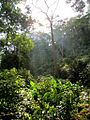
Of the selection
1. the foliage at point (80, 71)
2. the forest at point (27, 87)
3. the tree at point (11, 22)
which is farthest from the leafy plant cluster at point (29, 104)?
the foliage at point (80, 71)

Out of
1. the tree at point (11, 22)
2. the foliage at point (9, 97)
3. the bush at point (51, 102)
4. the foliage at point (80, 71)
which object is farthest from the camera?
the foliage at point (80, 71)

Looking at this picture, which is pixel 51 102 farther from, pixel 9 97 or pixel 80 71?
pixel 80 71

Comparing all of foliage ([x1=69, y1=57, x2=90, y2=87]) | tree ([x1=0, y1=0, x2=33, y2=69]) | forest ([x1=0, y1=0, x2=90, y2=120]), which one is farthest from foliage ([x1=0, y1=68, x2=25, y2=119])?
foliage ([x1=69, y1=57, x2=90, y2=87])

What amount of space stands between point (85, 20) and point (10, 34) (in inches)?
967

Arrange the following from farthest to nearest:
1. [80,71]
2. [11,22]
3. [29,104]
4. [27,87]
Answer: [80,71]
[27,87]
[11,22]
[29,104]

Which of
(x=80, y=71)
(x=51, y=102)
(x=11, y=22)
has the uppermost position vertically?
(x=11, y=22)

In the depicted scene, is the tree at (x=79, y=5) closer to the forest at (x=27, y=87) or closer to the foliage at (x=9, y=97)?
the forest at (x=27, y=87)

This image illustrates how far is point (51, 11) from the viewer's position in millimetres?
28484

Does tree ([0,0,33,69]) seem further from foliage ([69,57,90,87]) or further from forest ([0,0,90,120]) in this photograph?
foliage ([69,57,90,87])

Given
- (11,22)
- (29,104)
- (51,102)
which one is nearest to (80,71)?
(11,22)

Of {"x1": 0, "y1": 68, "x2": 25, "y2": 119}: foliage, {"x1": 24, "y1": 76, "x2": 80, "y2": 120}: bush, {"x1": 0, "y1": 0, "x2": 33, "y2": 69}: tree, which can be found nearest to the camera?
{"x1": 0, "y1": 68, "x2": 25, "y2": 119}: foliage

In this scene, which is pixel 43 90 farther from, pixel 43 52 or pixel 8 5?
pixel 43 52

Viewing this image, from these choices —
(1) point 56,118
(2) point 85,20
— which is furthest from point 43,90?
(2) point 85,20

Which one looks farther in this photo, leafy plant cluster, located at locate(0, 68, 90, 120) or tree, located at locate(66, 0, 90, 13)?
tree, located at locate(66, 0, 90, 13)
